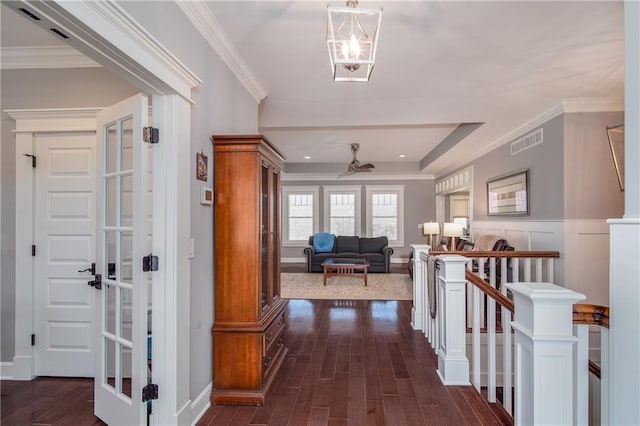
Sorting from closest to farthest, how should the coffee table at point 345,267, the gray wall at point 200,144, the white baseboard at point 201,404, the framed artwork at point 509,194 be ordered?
the gray wall at point 200,144
the white baseboard at point 201,404
the framed artwork at point 509,194
the coffee table at point 345,267

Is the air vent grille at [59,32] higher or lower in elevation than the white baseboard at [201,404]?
higher

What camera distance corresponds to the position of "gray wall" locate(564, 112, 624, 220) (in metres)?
3.67

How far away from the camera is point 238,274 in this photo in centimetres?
233

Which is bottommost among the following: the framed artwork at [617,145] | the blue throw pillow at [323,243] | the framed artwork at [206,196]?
the blue throw pillow at [323,243]

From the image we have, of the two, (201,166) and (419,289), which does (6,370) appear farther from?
(419,289)

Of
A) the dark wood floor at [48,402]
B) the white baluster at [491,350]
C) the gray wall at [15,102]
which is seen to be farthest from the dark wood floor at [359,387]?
the gray wall at [15,102]

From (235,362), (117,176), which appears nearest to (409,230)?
(235,362)

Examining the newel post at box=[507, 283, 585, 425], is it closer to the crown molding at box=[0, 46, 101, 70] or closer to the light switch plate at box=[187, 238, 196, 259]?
the light switch plate at box=[187, 238, 196, 259]

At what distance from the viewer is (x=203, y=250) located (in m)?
2.21

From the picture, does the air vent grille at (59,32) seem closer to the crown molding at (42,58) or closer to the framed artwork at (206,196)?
the framed artwork at (206,196)

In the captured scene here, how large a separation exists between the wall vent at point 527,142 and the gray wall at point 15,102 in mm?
4843

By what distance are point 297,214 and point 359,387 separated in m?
7.08

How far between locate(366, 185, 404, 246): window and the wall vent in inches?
176

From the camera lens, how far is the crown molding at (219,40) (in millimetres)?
1997
